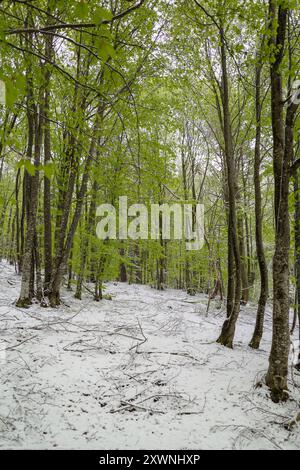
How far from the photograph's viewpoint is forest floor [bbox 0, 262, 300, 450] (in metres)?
2.48

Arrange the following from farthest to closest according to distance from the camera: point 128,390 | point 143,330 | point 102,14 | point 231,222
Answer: point 143,330 → point 231,222 → point 128,390 → point 102,14

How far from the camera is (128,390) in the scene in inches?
128

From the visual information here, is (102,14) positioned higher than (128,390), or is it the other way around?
A: (102,14)

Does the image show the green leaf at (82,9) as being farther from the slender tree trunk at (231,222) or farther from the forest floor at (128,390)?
the slender tree trunk at (231,222)

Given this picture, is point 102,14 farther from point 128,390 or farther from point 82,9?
point 128,390

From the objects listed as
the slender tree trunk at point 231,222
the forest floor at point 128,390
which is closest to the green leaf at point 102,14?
the forest floor at point 128,390

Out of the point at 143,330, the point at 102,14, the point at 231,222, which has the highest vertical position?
the point at 102,14

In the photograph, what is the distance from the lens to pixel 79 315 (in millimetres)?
6121

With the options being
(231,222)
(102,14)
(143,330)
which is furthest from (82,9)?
(143,330)

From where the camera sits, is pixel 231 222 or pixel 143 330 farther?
pixel 143 330
